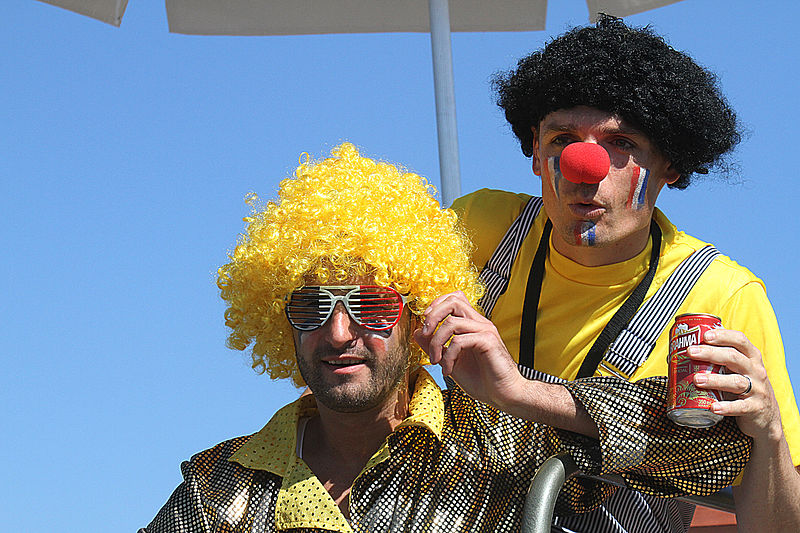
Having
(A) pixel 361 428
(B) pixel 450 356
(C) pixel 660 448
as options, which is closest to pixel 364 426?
(A) pixel 361 428

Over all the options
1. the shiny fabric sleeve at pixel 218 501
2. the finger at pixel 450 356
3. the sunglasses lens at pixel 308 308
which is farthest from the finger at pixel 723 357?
the shiny fabric sleeve at pixel 218 501

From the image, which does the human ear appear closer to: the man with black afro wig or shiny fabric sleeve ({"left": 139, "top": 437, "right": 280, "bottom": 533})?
the man with black afro wig

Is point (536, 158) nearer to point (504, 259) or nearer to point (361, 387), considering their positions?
point (504, 259)

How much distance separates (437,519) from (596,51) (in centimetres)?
147

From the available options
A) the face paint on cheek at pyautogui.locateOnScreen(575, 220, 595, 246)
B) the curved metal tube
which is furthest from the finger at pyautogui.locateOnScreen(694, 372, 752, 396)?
the face paint on cheek at pyautogui.locateOnScreen(575, 220, 595, 246)

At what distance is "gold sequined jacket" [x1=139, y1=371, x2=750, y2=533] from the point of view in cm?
218

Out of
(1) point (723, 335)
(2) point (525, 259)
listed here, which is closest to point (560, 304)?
(2) point (525, 259)

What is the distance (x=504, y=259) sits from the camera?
3057mm

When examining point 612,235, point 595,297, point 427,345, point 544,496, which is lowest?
point 544,496

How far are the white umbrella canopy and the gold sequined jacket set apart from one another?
2724 millimetres

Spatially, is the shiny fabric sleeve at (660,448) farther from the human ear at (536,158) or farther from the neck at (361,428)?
the human ear at (536,158)

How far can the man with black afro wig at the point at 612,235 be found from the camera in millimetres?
2689

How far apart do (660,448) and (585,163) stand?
858mm

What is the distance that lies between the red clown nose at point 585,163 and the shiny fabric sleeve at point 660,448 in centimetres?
71
